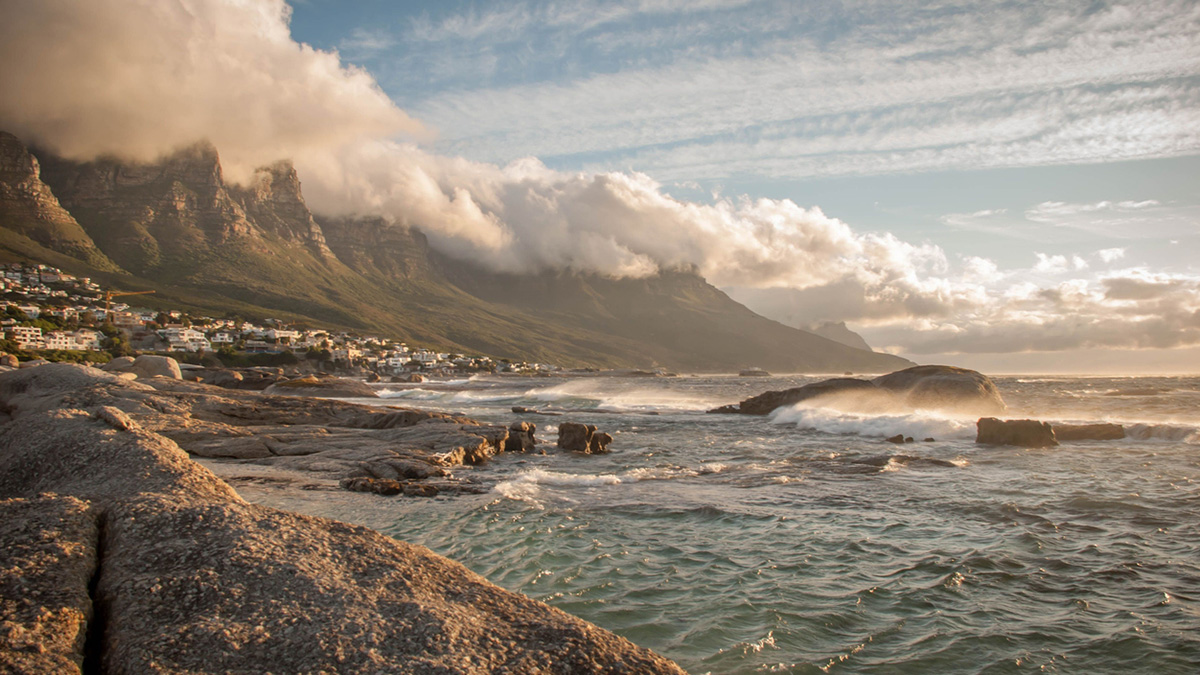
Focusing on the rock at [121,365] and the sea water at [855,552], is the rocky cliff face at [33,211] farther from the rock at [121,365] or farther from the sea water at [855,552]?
the sea water at [855,552]

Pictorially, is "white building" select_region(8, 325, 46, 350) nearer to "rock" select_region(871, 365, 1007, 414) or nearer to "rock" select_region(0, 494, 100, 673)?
"rock" select_region(0, 494, 100, 673)

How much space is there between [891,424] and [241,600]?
129 ft

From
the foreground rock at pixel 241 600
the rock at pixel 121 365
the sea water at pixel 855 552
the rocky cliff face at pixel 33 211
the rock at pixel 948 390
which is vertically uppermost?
the rocky cliff face at pixel 33 211

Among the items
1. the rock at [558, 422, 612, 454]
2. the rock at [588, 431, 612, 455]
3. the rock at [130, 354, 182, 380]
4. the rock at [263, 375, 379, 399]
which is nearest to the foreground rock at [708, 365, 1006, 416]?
the rock at [588, 431, 612, 455]

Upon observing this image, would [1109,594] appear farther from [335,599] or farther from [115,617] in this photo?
[115,617]

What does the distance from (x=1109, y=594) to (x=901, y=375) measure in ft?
147

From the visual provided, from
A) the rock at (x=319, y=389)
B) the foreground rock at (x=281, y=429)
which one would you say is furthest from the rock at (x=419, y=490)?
the rock at (x=319, y=389)

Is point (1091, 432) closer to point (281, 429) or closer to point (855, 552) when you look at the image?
point (855, 552)

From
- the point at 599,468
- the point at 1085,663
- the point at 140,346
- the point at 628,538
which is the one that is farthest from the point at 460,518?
the point at 140,346

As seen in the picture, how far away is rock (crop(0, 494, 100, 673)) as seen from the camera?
414 cm

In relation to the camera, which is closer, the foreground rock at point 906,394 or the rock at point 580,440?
the rock at point 580,440

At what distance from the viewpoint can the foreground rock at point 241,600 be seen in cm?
448

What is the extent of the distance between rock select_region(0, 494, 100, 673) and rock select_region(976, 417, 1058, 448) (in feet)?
113

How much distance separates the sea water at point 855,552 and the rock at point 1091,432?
5250 millimetres
